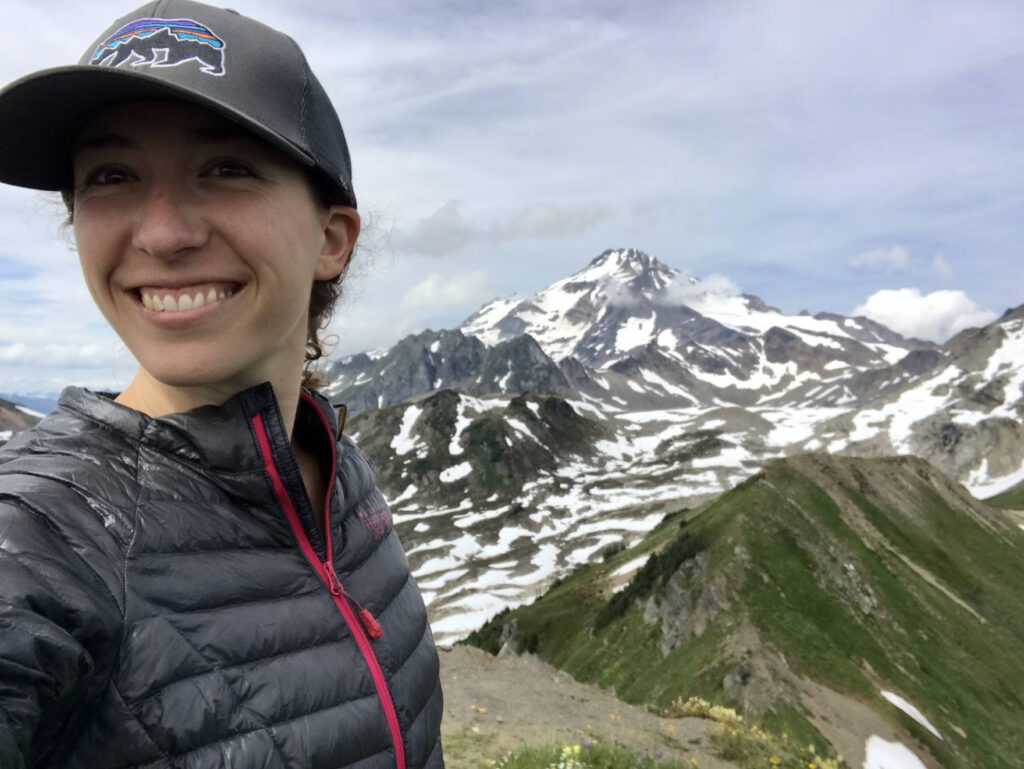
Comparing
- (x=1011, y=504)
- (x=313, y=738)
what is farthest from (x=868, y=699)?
(x=1011, y=504)

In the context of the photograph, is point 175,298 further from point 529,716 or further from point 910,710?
point 910,710

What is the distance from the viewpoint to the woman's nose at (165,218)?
2.61 m

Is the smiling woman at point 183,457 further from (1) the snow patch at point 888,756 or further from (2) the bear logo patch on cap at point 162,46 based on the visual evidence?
(1) the snow patch at point 888,756

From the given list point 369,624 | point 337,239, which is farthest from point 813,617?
point 337,239

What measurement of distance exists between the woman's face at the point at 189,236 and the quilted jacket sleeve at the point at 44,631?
821 millimetres

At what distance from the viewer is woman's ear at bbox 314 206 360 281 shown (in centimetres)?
345

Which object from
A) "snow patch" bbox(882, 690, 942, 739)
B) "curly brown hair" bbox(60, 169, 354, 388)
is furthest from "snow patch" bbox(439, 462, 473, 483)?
"curly brown hair" bbox(60, 169, 354, 388)

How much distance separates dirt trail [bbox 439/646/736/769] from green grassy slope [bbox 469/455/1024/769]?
15.8m

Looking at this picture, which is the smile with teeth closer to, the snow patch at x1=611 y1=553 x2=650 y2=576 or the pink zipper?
the pink zipper

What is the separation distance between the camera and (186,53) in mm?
2469

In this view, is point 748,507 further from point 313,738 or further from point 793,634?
point 313,738

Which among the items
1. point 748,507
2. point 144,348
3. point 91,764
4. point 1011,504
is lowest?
point 1011,504

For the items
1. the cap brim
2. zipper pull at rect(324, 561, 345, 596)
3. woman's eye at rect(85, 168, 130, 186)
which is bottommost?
zipper pull at rect(324, 561, 345, 596)

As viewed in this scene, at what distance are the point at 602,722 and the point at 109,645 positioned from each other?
60.1 ft
